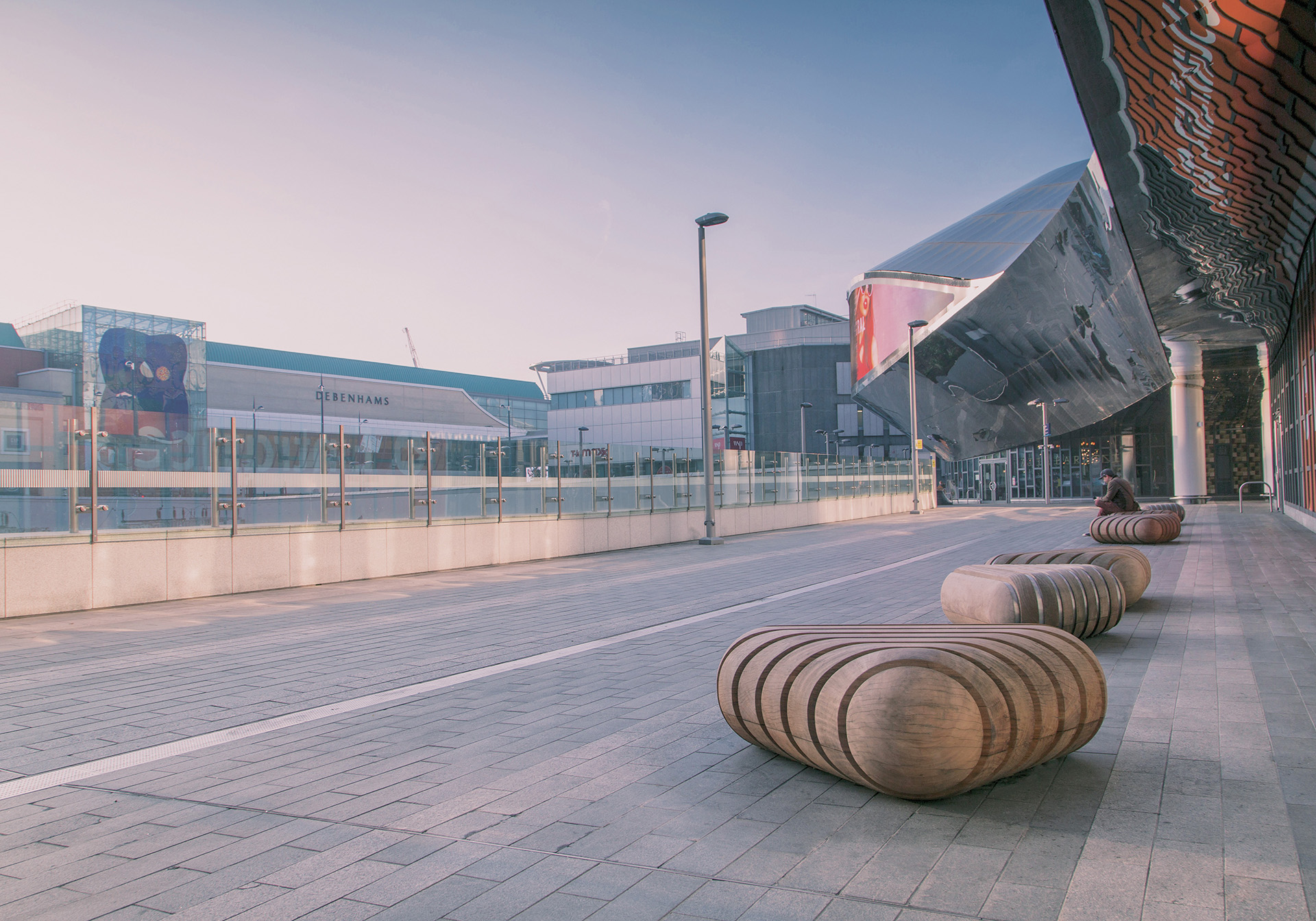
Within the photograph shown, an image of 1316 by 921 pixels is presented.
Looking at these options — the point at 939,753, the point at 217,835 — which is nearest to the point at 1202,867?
the point at 939,753

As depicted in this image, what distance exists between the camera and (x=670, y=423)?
253 feet

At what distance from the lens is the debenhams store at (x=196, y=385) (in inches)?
508

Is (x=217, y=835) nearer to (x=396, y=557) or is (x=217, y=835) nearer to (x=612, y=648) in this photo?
(x=612, y=648)

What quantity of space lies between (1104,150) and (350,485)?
11367mm

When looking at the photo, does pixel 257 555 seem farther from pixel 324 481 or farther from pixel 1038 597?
pixel 1038 597

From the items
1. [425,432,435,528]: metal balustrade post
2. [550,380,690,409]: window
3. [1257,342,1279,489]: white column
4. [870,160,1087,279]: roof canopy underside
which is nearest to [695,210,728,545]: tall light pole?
[425,432,435,528]: metal balustrade post

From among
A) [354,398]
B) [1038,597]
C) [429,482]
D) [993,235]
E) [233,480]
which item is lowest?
[1038,597]

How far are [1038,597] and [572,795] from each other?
13.8 ft

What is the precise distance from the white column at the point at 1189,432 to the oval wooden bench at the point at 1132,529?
21111 mm

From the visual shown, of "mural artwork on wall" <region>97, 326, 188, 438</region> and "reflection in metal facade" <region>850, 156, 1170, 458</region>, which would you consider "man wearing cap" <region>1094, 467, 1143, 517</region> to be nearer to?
"reflection in metal facade" <region>850, 156, 1170, 458</region>

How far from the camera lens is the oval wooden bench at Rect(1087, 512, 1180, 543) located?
16.6 metres

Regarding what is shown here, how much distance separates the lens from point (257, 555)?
12008 millimetres

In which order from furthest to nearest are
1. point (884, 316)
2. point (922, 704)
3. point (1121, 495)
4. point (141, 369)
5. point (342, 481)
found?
point (141, 369) → point (884, 316) → point (1121, 495) → point (342, 481) → point (922, 704)

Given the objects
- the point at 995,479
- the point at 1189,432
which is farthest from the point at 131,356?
the point at 1189,432
